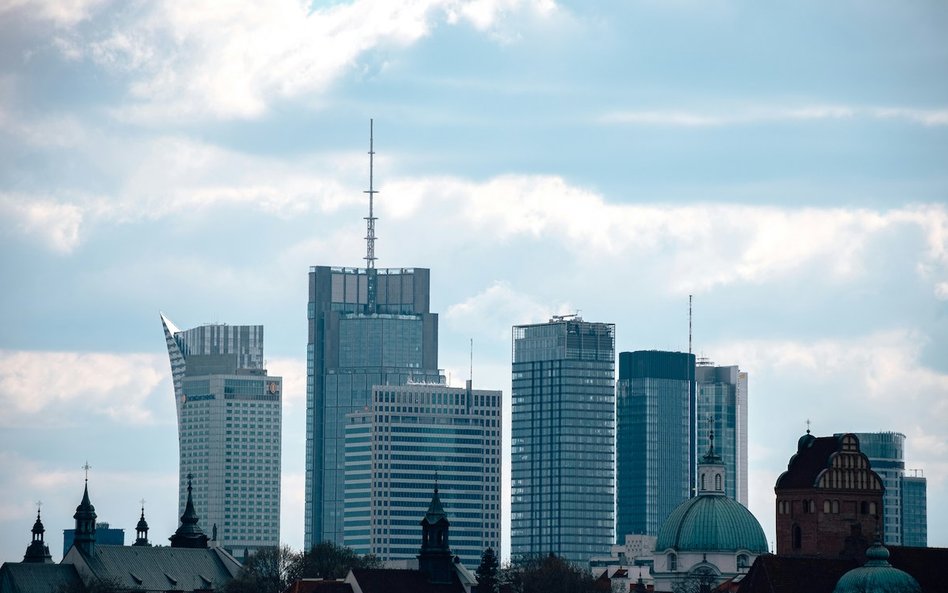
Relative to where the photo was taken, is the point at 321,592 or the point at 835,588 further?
the point at 321,592

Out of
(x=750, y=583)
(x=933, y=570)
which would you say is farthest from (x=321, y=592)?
(x=933, y=570)

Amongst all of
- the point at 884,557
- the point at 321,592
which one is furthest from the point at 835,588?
Answer: the point at 321,592

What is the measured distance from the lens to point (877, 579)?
177125 millimetres

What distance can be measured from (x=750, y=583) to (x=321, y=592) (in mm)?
34154

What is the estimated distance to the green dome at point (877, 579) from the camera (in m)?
176

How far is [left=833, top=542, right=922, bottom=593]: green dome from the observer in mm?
176500

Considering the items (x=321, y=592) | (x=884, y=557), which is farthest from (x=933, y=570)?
(x=321, y=592)

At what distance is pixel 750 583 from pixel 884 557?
13.6 meters

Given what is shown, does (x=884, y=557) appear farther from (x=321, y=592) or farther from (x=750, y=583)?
(x=321, y=592)

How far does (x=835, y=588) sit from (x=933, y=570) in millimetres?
14158

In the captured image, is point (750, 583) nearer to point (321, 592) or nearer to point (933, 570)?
point (933, 570)

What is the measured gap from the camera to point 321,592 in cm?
19975

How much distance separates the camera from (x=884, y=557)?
181m

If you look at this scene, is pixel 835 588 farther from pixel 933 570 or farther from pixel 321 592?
pixel 321 592
